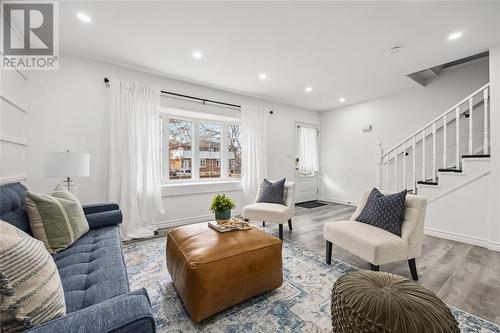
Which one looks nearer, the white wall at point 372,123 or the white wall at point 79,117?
the white wall at point 79,117

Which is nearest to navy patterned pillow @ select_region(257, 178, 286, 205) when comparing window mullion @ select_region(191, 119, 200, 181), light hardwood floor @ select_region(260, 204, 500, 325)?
light hardwood floor @ select_region(260, 204, 500, 325)

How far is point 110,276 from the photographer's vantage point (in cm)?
122

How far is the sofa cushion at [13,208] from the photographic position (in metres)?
1.42

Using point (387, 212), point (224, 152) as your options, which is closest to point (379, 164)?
point (387, 212)

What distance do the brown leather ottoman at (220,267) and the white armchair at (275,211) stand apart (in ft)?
3.54

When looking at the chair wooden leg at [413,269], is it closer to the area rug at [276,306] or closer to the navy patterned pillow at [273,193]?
the area rug at [276,306]

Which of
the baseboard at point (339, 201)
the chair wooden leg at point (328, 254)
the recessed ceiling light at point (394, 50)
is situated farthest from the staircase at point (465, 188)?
the chair wooden leg at point (328, 254)

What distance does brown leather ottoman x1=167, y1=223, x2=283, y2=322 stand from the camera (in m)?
1.40

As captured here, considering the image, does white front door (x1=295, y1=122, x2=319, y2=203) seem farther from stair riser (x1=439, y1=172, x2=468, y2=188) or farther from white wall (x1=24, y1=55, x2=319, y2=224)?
white wall (x1=24, y1=55, x2=319, y2=224)

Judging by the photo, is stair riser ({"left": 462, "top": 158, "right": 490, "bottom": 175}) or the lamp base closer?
the lamp base

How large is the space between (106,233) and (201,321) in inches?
46.3

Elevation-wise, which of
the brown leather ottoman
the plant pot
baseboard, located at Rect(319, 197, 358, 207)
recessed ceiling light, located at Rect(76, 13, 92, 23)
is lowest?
baseboard, located at Rect(319, 197, 358, 207)

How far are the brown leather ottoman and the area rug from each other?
97 mm

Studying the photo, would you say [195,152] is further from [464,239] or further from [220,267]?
[464,239]
